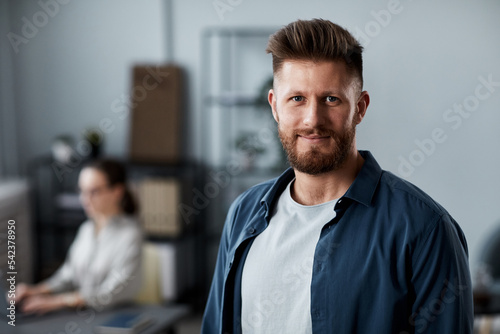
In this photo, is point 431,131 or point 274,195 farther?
point 431,131

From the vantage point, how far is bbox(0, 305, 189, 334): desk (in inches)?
86.2

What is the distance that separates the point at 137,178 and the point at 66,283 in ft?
4.59

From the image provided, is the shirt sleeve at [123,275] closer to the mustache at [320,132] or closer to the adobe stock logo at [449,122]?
the mustache at [320,132]

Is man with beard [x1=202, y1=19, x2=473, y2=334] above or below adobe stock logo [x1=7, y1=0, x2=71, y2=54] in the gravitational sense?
below

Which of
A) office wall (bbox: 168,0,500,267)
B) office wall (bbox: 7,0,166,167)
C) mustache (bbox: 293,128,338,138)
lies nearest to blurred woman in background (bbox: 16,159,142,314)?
office wall (bbox: 7,0,166,167)

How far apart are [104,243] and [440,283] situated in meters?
2.08

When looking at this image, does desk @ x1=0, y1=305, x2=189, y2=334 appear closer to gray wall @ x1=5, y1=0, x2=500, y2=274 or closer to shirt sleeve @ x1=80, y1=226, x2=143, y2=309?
shirt sleeve @ x1=80, y1=226, x2=143, y2=309

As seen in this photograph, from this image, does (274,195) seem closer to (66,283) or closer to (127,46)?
(66,283)

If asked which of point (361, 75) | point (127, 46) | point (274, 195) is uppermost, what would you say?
point (127, 46)

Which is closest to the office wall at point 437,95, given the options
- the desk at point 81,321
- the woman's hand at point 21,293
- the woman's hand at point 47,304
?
the desk at point 81,321

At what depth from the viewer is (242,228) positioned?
5.12ft

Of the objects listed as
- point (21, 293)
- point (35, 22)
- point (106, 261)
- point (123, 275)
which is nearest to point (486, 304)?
point (123, 275)

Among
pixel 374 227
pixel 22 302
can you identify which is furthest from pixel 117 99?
pixel 374 227

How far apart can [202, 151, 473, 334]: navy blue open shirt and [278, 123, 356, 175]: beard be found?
0.07 m
